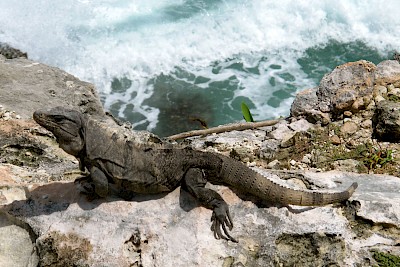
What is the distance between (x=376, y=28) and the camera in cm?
1228

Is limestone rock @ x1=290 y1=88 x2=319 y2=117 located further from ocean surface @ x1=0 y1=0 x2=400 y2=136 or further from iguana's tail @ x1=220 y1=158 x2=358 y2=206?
ocean surface @ x1=0 y1=0 x2=400 y2=136

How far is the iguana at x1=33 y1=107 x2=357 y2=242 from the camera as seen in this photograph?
378 cm

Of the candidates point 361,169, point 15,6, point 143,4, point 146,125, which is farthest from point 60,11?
point 361,169

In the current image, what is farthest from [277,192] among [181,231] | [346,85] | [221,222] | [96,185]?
[346,85]

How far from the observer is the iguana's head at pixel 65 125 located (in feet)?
11.8

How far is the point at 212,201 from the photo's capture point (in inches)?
151

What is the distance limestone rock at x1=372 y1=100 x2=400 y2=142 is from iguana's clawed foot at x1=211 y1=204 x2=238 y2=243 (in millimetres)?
2489

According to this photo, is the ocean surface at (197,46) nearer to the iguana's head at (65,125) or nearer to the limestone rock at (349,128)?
the limestone rock at (349,128)

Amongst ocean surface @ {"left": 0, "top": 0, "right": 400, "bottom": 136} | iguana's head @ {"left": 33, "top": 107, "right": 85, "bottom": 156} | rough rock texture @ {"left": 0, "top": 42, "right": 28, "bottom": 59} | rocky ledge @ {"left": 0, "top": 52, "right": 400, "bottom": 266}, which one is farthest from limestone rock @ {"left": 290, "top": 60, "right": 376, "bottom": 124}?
rough rock texture @ {"left": 0, "top": 42, "right": 28, "bottom": 59}

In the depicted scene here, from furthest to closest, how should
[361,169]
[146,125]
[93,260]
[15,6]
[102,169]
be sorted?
1. [15,6]
2. [146,125]
3. [361,169]
4. [102,169]
5. [93,260]

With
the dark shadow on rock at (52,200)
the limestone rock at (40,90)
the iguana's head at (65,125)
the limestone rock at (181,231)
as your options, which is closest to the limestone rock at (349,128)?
the limestone rock at (181,231)

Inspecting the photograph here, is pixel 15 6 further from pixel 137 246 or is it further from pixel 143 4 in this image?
pixel 137 246

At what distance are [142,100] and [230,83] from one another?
6.10ft

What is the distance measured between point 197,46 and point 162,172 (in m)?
8.42
